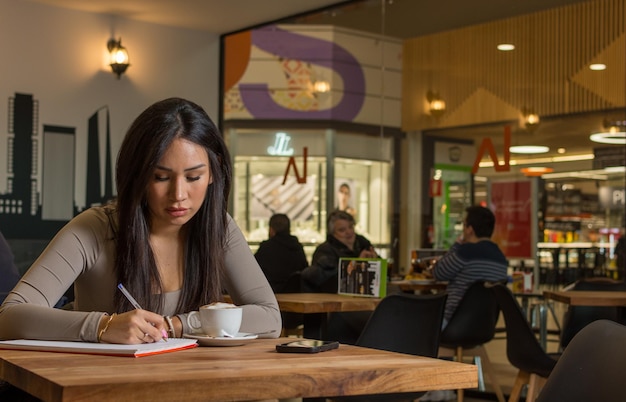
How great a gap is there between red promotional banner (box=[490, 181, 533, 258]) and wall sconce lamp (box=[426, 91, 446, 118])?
78 centimetres

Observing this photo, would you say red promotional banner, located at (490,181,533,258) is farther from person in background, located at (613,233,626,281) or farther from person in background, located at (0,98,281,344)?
person in background, located at (0,98,281,344)

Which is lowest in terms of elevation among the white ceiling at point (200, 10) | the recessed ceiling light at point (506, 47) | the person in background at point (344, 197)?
the person in background at point (344, 197)

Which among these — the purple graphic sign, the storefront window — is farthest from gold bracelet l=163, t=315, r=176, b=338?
the purple graphic sign

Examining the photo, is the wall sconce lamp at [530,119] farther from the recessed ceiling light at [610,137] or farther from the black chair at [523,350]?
the black chair at [523,350]

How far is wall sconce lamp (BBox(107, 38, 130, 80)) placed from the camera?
7.54 metres

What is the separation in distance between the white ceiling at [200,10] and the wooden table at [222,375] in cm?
540

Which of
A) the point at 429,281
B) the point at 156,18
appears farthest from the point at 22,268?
the point at 429,281

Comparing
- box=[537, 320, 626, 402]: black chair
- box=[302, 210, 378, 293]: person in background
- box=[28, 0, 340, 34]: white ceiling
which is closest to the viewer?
box=[537, 320, 626, 402]: black chair

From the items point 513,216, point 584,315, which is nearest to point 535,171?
point 513,216

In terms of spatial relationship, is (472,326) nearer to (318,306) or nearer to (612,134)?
(612,134)

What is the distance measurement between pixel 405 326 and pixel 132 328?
2407 mm

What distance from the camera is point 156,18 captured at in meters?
7.66

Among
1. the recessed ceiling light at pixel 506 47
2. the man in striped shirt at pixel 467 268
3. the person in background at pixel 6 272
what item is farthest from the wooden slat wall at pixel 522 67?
the person in background at pixel 6 272

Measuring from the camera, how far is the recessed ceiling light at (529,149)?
24.4 ft
